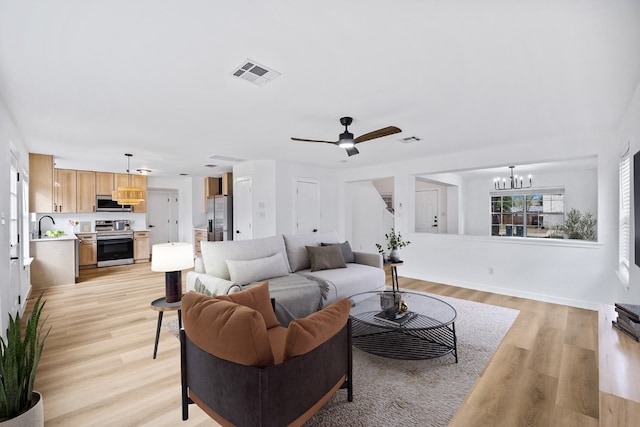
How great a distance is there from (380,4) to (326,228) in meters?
5.75

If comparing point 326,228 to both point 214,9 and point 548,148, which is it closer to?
point 548,148

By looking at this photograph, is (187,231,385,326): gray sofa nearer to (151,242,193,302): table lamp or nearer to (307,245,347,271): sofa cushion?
(307,245,347,271): sofa cushion

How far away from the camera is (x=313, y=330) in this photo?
5.13ft

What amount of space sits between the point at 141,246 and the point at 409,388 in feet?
24.8

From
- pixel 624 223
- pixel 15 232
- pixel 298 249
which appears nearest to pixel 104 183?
pixel 15 232

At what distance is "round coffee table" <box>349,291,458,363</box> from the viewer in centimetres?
263

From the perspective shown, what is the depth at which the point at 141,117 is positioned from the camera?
3.33 m

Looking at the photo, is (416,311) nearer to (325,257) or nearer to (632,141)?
(325,257)

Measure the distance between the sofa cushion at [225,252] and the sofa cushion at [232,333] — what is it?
1.82m

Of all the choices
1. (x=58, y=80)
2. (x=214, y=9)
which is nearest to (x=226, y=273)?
(x=58, y=80)

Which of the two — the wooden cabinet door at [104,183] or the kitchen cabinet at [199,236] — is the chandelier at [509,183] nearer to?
the kitchen cabinet at [199,236]

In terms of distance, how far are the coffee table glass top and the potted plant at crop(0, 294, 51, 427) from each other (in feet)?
7.10

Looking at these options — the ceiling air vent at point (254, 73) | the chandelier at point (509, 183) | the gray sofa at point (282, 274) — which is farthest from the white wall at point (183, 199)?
the chandelier at point (509, 183)

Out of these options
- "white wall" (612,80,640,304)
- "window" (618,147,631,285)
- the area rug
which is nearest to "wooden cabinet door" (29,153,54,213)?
the area rug
